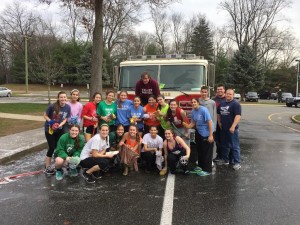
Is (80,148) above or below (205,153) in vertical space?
above

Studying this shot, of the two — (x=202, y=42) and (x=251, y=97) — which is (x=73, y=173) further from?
(x=202, y=42)

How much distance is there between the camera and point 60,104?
21.7 ft

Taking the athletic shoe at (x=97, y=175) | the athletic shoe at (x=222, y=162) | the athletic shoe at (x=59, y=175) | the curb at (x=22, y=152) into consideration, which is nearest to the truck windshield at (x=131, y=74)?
the curb at (x=22, y=152)

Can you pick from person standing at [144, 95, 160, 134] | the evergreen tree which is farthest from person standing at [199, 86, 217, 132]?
the evergreen tree

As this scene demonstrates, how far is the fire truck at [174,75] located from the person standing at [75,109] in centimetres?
226

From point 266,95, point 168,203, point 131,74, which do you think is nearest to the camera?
point 168,203

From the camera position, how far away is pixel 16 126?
12.7 meters

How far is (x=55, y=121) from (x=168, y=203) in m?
2.86

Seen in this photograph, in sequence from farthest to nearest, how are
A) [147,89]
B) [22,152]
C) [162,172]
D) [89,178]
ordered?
[22,152]
[147,89]
[162,172]
[89,178]

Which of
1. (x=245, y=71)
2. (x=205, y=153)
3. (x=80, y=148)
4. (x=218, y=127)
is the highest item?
(x=245, y=71)

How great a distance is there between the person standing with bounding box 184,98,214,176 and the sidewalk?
161 inches

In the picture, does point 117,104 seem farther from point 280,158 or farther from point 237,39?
point 237,39

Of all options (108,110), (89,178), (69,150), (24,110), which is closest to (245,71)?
(24,110)

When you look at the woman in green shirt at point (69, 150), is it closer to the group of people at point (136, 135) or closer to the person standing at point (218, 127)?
the group of people at point (136, 135)
